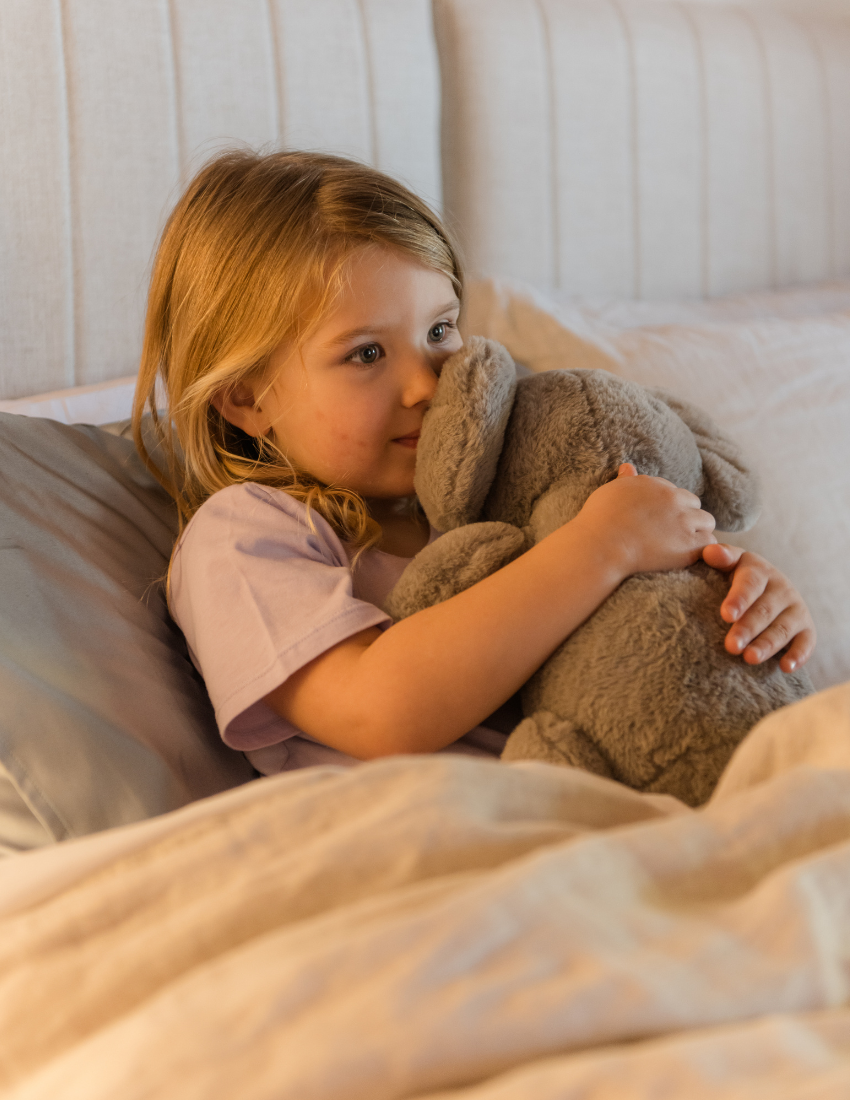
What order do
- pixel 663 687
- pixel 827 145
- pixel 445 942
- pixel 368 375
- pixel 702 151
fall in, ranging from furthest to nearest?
1. pixel 827 145
2. pixel 702 151
3. pixel 368 375
4. pixel 663 687
5. pixel 445 942

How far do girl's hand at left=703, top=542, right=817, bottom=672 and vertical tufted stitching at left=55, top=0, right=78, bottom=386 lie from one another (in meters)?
0.82

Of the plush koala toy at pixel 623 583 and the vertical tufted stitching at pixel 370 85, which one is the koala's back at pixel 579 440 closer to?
the plush koala toy at pixel 623 583

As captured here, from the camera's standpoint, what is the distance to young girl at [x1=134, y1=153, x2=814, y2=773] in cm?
69

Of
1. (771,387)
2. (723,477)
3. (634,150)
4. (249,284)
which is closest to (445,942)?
(723,477)

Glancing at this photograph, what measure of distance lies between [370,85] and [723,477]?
812mm

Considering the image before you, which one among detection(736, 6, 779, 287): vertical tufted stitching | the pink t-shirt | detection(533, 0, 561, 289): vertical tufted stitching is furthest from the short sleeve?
detection(736, 6, 779, 287): vertical tufted stitching

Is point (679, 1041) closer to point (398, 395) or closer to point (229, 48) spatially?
point (398, 395)

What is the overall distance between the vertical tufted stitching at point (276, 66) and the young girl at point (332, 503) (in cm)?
26

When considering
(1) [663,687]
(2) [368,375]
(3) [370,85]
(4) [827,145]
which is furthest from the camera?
(4) [827,145]

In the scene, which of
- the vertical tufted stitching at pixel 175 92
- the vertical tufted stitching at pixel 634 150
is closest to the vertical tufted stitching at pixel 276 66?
the vertical tufted stitching at pixel 175 92

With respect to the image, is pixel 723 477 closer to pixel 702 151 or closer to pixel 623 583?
pixel 623 583

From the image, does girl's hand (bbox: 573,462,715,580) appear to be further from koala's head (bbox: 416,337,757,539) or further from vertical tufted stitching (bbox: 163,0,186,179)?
vertical tufted stitching (bbox: 163,0,186,179)

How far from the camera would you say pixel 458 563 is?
72 cm

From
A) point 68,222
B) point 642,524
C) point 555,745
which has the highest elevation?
point 68,222
